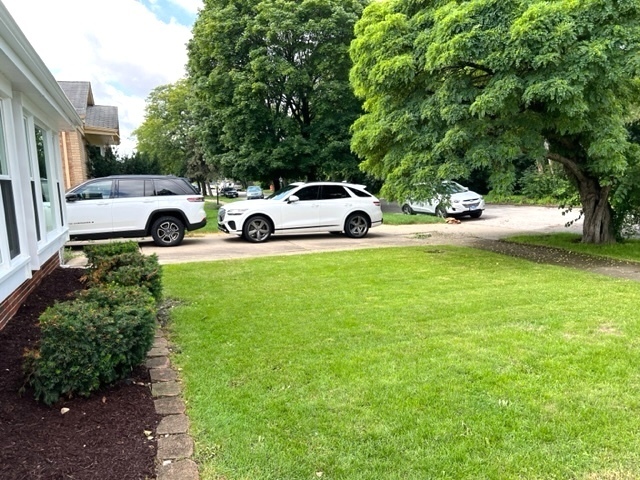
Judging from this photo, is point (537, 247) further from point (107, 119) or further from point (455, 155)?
point (107, 119)

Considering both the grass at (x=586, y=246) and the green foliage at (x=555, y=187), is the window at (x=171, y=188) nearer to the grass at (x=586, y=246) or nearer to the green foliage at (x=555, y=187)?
the grass at (x=586, y=246)

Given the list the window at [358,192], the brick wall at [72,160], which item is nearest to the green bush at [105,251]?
the window at [358,192]

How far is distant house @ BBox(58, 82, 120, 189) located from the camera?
54.1 ft

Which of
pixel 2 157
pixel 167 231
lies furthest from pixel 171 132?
pixel 2 157

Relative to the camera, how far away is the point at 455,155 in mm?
7836

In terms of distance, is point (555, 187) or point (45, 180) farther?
point (555, 187)

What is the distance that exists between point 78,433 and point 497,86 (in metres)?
6.98

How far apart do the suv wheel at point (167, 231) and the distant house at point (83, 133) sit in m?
5.81

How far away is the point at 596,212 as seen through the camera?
9.82m

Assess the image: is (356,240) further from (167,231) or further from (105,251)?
(105,251)

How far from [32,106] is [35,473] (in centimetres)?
546

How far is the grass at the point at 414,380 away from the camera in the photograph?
2.55m

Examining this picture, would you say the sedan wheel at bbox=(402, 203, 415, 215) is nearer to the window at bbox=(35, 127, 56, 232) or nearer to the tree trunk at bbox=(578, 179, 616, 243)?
the tree trunk at bbox=(578, 179, 616, 243)

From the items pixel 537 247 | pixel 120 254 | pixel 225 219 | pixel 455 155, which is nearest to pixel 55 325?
pixel 120 254
